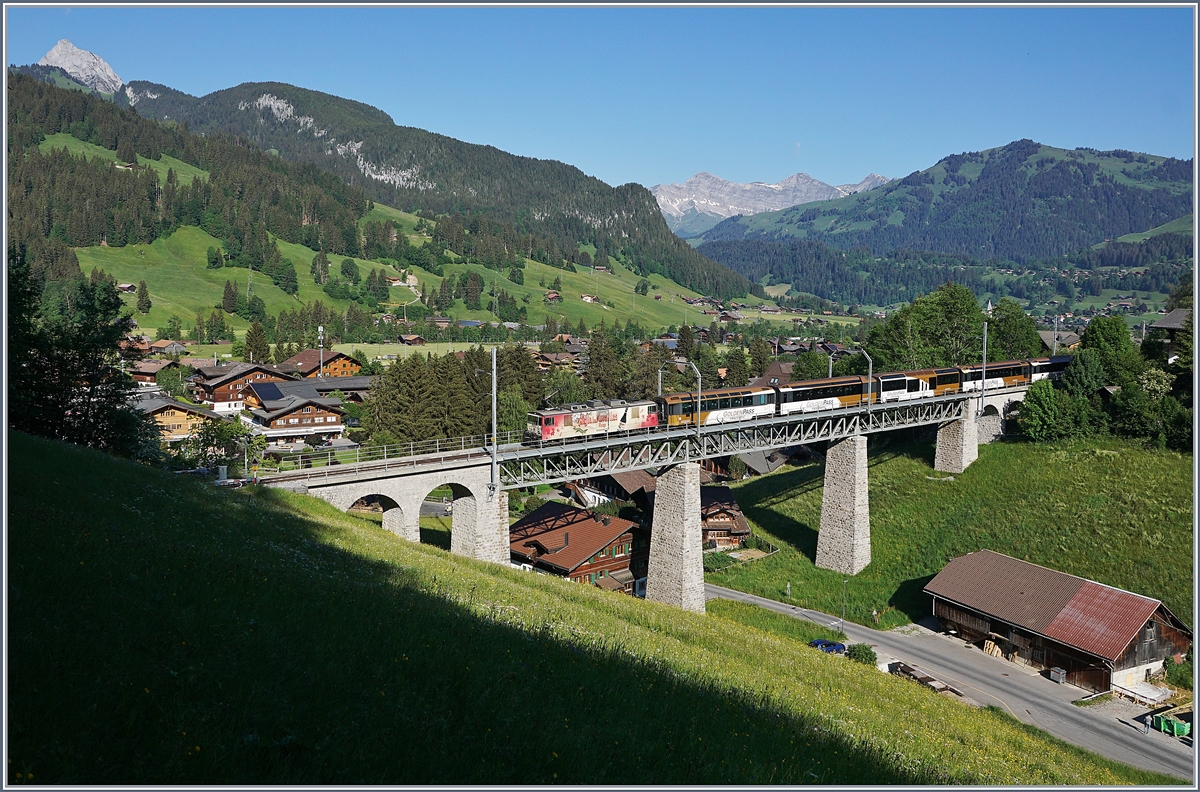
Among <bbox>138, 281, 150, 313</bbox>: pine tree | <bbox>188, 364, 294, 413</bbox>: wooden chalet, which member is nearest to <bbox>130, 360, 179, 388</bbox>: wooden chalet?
<bbox>188, 364, 294, 413</bbox>: wooden chalet

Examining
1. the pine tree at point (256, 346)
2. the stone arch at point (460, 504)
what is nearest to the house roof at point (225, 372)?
the pine tree at point (256, 346)

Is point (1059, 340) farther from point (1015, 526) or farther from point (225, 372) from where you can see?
point (225, 372)

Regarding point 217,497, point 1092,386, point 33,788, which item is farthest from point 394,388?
point 33,788

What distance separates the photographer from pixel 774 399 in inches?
2112

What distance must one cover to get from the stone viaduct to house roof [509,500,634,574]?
7010 mm

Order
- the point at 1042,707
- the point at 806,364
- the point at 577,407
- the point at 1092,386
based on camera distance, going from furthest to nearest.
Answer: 1. the point at 806,364
2. the point at 1092,386
3. the point at 577,407
4. the point at 1042,707

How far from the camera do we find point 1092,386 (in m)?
59.8

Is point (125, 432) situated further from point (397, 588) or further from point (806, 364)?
point (806, 364)

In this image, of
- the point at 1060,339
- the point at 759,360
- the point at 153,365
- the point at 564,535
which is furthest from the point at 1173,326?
the point at 153,365

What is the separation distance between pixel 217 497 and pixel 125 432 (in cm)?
1739

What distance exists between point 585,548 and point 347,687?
43.2m

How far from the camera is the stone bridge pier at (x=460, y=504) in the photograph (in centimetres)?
4044

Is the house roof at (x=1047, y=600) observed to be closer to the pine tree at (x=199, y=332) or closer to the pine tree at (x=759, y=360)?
the pine tree at (x=759, y=360)

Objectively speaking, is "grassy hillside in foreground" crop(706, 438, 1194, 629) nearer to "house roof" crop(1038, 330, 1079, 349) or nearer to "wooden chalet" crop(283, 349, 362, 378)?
"house roof" crop(1038, 330, 1079, 349)
